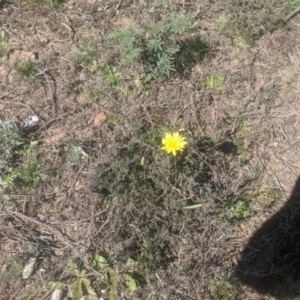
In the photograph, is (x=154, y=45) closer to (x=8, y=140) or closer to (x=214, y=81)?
(x=214, y=81)

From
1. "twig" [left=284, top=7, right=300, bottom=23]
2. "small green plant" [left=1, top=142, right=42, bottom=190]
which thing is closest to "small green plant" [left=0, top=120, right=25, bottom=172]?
"small green plant" [left=1, top=142, right=42, bottom=190]

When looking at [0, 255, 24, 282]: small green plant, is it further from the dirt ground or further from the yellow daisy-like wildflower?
the yellow daisy-like wildflower

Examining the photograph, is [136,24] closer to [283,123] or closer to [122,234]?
[283,123]

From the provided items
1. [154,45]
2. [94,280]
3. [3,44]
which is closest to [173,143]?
[154,45]

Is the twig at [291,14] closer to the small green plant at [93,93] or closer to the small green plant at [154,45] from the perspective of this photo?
the small green plant at [154,45]

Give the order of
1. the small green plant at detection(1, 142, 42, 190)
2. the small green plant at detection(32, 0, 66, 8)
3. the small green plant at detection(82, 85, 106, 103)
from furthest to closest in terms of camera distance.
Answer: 1. the small green plant at detection(32, 0, 66, 8)
2. the small green plant at detection(82, 85, 106, 103)
3. the small green plant at detection(1, 142, 42, 190)

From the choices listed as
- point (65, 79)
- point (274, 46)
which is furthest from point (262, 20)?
point (65, 79)

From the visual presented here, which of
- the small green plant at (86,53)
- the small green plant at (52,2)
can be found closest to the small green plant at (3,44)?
the small green plant at (52,2)
